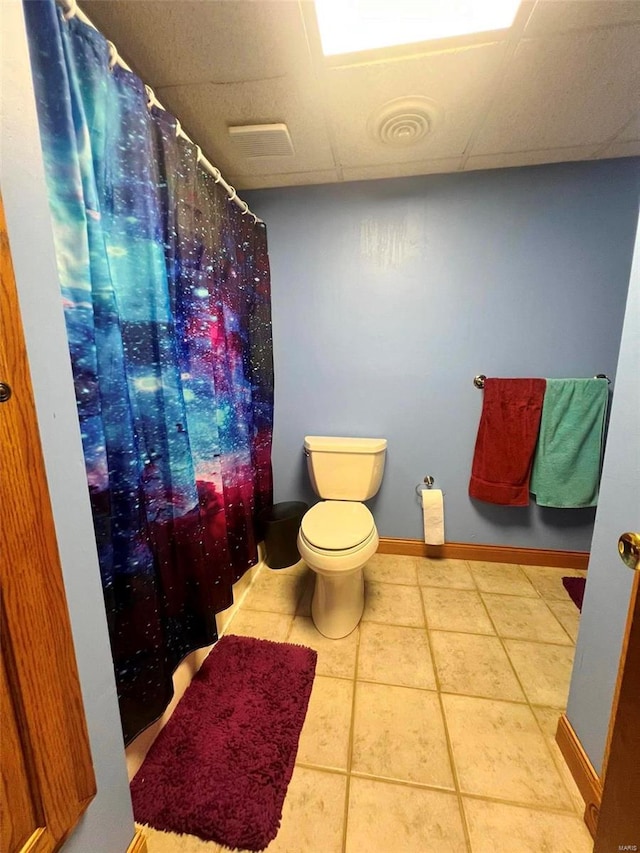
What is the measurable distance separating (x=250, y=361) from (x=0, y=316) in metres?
1.30

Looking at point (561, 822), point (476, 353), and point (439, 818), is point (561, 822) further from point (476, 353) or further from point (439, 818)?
point (476, 353)

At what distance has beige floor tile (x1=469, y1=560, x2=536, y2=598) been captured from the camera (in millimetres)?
1754

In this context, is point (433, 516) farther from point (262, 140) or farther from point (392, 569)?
point (262, 140)

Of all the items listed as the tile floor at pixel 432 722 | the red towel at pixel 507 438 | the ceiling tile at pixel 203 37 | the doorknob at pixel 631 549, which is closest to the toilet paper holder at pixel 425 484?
the red towel at pixel 507 438

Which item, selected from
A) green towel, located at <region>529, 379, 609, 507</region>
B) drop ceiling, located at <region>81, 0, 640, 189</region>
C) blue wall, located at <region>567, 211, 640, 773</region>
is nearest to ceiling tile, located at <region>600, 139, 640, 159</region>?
drop ceiling, located at <region>81, 0, 640, 189</region>

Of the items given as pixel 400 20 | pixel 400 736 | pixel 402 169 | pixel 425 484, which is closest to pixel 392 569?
pixel 425 484

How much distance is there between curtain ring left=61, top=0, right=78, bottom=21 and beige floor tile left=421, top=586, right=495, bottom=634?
7.15 ft

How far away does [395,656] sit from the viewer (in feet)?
4.47

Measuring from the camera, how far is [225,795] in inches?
36.6

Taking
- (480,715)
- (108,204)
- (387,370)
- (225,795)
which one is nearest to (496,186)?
(387,370)

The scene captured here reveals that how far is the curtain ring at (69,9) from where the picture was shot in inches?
27.6

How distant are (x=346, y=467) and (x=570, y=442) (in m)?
1.18

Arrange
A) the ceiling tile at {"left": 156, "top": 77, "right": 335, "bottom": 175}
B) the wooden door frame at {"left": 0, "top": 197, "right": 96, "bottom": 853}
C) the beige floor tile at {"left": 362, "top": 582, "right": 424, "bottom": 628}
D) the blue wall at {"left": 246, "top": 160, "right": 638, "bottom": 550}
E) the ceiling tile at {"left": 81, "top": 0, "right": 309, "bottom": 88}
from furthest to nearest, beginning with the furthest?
1. the blue wall at {"left": 246, "top": 160, "right": 638, "bottom": 550}
2. the beige floor tile at {"left": 362, "top": 582, "right": 424, "bottom": 628}
3. the ceiling tile at {"left": 156, "top": 77, "right": 335, "bottom": 175}
4. the ceiling tile at {"left": 81, "top": 0, "right": 309, "bottom": 88}
5. the wooden door frame at {"left": 0, "top": 197, "right": 96, "bottom": 853}

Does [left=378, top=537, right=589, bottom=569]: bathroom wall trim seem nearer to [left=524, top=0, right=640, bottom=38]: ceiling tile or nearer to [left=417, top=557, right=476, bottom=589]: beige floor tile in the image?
[left=417, top=557, right=476, bottom=589]: beige floor tile
